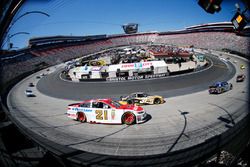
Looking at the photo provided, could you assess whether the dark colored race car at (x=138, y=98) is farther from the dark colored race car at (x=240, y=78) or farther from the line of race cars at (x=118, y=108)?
the dark colored race car at (x=240, y=78)

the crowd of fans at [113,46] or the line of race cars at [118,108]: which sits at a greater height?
the crowd of fans at [113,46]

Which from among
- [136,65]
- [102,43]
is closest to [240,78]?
[136,65]

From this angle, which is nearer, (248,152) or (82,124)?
(248,152)

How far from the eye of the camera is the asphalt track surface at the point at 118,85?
273 cm

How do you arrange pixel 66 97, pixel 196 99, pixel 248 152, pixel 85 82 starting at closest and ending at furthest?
1. pixel 248 152
2. pixel 85 82
3. pixel 66 97
4. pixel 196 99

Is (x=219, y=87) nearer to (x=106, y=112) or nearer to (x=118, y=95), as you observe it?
(x=118, y=95)

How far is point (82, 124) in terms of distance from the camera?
9.73ft

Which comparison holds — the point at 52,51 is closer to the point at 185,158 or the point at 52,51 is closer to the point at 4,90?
the point at 4,90

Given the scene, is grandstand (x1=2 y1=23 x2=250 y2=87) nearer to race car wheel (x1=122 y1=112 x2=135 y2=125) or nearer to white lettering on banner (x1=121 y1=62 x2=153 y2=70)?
white lettering on banner (x1=121 y1=62 x2=153 y2=70)

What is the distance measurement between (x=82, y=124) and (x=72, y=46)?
207 cm

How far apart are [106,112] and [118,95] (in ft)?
2.48

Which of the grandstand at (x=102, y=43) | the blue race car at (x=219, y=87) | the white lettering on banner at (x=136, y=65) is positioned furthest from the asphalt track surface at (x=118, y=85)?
the grandstand at (x=102, y=43)

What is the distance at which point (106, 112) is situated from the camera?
3.59 m

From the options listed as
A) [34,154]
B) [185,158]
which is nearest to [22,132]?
[34,154]
